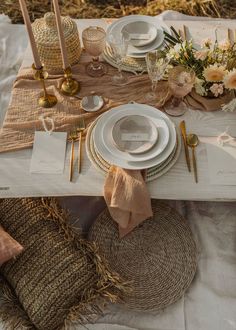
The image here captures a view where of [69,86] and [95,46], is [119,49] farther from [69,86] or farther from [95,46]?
[69,86]

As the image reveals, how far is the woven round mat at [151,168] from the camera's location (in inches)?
49.8

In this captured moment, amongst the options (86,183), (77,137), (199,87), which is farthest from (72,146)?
(199,87)

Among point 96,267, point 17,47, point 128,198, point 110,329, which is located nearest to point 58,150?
point 128,198

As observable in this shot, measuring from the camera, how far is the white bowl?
1.59m

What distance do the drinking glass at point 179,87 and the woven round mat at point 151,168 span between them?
17 cm

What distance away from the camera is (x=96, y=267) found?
1.33 m

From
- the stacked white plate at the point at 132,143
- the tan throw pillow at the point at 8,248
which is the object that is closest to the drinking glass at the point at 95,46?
the stacked white plate at the point at 132,143

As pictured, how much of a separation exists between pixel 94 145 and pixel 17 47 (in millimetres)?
1473

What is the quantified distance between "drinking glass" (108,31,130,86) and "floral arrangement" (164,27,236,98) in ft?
0.59

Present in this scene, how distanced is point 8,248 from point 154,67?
0.88 m

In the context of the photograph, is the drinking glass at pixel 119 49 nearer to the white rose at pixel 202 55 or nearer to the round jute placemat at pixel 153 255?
the white rose at pixel 202 55

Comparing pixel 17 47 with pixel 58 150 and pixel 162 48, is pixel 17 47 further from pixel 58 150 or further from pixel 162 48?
pixel 58 150

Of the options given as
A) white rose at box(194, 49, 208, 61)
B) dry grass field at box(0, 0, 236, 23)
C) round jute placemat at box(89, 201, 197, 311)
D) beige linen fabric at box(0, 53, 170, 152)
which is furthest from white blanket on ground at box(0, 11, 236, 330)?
dry grass field at box(0, 0, 236, 23)

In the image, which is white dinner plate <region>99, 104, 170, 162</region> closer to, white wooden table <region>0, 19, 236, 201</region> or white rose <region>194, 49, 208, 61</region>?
white wooden table <region>0, 19, 236, 201</region>
